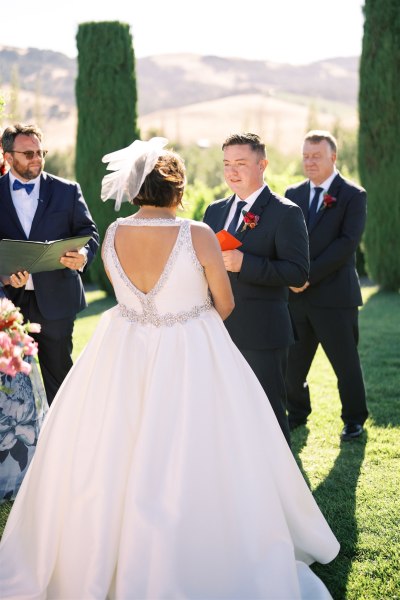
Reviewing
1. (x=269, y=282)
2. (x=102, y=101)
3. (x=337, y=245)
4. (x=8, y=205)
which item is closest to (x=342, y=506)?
(x=269, y=282)

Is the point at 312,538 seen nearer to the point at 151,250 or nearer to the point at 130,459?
the point at 130,459

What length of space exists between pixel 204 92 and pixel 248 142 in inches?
4951

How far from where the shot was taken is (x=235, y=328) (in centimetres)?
454

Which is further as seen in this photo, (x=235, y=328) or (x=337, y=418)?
(x=337, y=418)

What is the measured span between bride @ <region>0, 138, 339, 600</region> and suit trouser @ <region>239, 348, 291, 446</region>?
3.29 feet

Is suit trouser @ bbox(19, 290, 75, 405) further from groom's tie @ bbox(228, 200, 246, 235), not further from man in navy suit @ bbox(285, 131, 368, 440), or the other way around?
man in navy suit @ bbox(285, 131, 368, 440)

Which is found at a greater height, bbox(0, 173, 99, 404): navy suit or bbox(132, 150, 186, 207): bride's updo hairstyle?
bbox(132, 150, 186, 207): bride's updo hairstyle

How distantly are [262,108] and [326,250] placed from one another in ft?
340

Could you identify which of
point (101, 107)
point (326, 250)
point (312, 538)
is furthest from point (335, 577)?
point (101, 107)

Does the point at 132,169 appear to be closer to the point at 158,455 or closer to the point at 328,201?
the point at 158,455

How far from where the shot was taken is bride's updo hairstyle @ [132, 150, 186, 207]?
3.32 m

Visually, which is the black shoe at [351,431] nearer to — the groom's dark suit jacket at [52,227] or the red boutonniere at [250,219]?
the red boutonniere at [250,219]

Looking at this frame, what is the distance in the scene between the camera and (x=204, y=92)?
125 meters

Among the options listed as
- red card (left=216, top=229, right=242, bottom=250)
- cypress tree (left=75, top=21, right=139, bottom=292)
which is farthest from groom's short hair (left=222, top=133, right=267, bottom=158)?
cypress tree (left=75, top=21, right=139, bottom=292)
